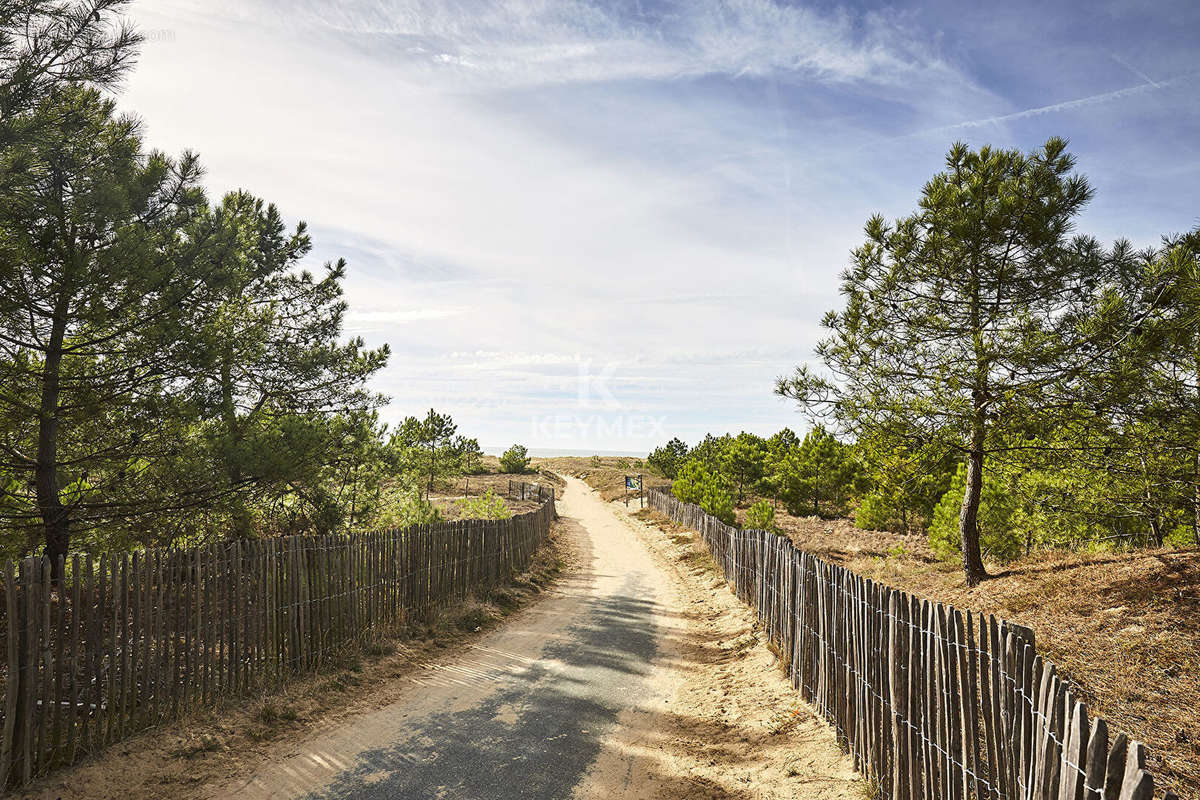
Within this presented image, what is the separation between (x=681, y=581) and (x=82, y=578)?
46.0 feet

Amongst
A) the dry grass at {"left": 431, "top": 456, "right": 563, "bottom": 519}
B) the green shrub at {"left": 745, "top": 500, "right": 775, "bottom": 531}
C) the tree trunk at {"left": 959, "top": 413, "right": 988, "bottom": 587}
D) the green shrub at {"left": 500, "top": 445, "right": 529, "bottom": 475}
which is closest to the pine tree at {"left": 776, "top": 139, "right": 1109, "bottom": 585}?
the tree trunk at {"left": 959, "top": 413, "right": 988, "bottom": 587}

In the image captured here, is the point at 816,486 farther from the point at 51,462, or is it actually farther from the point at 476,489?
the point at 51,462

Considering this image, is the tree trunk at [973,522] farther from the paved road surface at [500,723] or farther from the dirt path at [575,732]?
the paved road surface at [500,723]

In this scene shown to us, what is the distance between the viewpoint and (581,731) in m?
6.48

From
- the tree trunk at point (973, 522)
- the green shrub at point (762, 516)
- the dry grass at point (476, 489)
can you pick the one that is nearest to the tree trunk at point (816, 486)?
the green shrub at point (762, 516)

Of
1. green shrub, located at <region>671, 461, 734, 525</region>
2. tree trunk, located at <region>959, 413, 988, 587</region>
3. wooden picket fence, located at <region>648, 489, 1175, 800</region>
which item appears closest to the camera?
wooden picket fence, located at <region>648, 489, 1175, 800</region>

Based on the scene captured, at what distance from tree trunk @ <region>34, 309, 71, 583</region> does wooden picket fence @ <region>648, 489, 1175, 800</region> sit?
26.2 ft

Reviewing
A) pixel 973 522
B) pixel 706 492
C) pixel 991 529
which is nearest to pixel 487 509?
pixel 706 492

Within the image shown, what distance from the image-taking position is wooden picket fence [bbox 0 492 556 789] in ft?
16.2

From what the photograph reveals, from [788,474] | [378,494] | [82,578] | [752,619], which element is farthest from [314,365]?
[788,474]

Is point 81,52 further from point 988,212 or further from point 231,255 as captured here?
point 988,212

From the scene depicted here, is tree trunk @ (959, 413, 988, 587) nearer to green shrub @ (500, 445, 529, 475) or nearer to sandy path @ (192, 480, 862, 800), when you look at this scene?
sandy path @ (192, 480, 862, 800)

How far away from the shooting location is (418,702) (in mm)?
7215

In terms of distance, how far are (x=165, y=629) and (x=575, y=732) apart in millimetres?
4121
